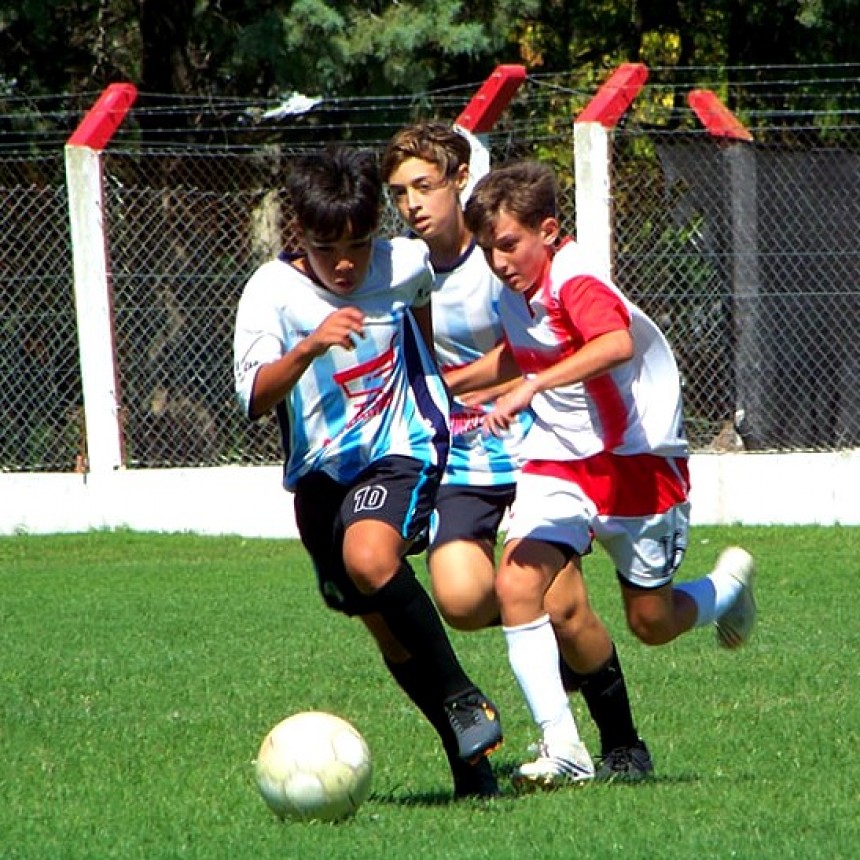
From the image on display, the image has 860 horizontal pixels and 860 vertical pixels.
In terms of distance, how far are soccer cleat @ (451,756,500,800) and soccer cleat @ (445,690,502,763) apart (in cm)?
5

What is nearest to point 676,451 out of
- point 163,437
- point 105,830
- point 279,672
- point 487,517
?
point 487,517

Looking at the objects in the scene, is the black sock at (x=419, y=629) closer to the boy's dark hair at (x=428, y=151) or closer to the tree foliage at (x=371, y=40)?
the boy's dark hair at (x=428, y=151)

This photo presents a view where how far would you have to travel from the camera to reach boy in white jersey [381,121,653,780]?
5941mm

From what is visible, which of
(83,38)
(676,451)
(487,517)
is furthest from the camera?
(83,38)

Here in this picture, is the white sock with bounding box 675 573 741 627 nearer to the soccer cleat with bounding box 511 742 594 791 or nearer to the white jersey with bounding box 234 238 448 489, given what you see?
the soccer cleat with bounding box 511 742 594 791

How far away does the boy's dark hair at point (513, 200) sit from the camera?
18.6ft

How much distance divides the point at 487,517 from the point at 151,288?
6973 mm

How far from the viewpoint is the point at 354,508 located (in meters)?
5.40

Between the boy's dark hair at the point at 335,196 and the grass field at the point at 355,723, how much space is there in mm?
1561

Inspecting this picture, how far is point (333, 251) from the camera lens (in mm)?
5355

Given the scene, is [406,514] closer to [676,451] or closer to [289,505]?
[676,451]

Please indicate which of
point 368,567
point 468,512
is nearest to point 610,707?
point 468,512

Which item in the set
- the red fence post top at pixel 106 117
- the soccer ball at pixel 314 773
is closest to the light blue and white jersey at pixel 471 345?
the soccer ball at pixel 314 773

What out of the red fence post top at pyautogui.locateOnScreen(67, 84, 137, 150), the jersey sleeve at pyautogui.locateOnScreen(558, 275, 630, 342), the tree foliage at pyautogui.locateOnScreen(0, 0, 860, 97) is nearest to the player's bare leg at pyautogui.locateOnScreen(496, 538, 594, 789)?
the jersey sleeve at pyautogui.locateOnScreen(558, 275, 630, 342)
